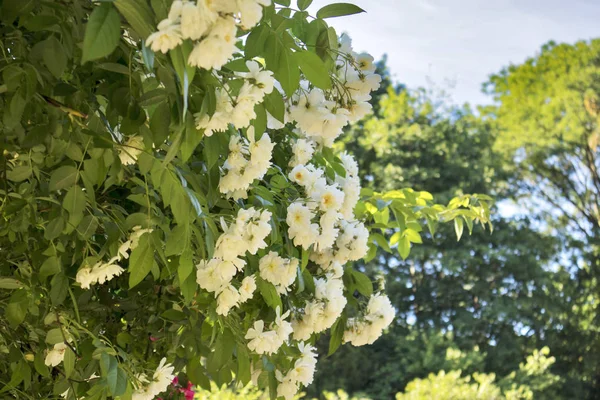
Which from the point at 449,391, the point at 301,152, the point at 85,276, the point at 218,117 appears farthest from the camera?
the point at 449,391

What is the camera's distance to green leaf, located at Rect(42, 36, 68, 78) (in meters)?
0.76

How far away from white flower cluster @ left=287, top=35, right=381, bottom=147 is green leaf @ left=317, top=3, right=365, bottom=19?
19 cm

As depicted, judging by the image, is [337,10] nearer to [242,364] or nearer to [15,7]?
[15,7]

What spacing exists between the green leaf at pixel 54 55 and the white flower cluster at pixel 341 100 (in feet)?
1.37

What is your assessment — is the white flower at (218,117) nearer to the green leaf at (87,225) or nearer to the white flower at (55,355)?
the green leaf at (87,225)

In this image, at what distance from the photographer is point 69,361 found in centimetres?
112

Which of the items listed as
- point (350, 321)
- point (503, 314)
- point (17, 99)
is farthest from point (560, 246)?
point (17, 99)

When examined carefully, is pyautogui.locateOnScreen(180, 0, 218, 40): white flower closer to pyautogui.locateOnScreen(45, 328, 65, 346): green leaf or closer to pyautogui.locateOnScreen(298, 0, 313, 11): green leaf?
pyautogui.locateOnScreen(298, 0, 313, 11): green leaf

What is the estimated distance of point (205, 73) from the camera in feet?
2.34

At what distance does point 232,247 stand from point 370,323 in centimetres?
51

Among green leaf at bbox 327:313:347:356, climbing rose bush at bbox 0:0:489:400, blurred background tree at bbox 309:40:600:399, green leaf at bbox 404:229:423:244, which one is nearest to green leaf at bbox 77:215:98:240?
climbing rose bush at bbox 0:0:489:400

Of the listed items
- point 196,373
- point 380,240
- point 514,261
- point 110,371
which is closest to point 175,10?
point 110,371

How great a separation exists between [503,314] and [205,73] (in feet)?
30.8

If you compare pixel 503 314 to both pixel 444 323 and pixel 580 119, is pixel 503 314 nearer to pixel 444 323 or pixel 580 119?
pixel 444 323
